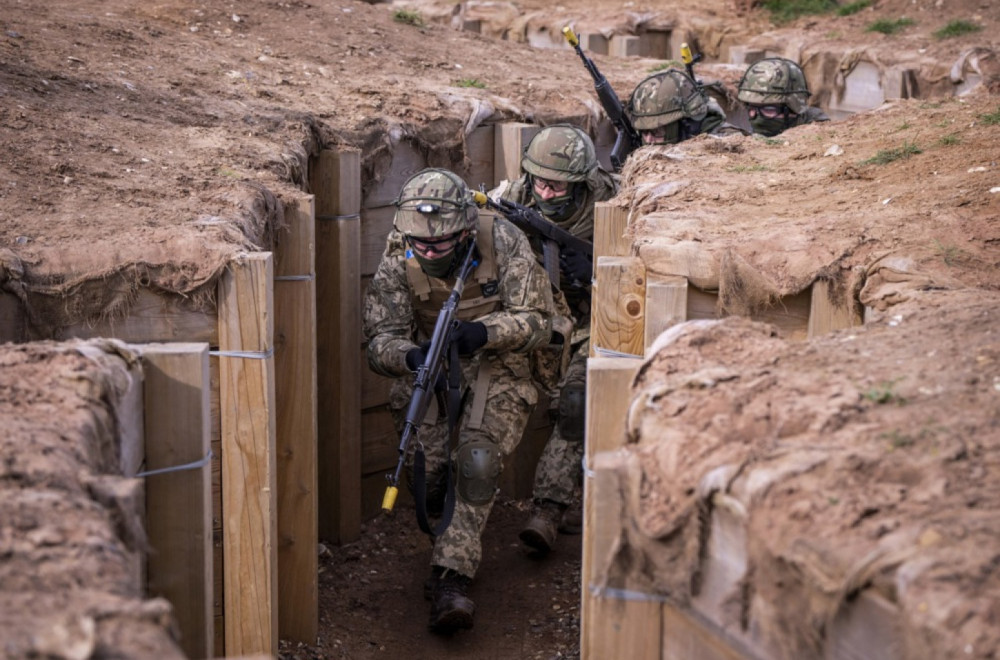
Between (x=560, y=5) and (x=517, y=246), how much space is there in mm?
10177

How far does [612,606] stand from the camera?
10.5 feet

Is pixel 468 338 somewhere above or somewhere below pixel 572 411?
above

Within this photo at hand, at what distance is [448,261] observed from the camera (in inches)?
244

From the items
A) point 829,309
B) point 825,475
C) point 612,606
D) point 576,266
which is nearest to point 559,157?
point 576,266

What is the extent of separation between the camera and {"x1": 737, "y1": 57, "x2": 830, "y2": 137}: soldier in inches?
379

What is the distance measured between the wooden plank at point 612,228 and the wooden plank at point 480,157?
8.23ft

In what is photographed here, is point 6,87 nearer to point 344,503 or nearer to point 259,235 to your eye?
point 259,235

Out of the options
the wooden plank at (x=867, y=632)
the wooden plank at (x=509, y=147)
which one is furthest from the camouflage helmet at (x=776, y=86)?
the wooden plank at (x=867, y=632)

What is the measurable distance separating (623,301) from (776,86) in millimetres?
5562

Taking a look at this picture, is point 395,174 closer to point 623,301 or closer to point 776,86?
point 623,301

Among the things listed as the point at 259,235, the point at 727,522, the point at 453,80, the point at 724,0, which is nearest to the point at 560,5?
the point at 724,0

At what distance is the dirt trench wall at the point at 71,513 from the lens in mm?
2283

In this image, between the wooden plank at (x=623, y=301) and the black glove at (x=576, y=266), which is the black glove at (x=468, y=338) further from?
the wooden plank at (x=623, y=301)

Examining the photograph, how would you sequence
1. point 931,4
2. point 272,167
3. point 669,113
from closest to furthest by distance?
point 272,167 < point 669,113 < point 931,4
